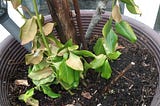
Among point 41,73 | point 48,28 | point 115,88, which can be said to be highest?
point 48,28

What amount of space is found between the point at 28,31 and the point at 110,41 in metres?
0.20

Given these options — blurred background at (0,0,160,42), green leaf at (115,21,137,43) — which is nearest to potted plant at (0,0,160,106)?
green leaf at (115,21,137,43)

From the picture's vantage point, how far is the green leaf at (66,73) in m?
0.69

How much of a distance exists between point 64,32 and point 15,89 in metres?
0.22

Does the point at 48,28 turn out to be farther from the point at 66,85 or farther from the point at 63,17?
the point at 66,85

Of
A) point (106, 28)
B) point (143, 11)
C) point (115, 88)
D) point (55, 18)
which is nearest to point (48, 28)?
point (55, 18)

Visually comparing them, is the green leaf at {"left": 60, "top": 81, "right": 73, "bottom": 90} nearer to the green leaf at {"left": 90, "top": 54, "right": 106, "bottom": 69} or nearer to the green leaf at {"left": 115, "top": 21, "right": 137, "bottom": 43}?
the green leaf at {"left": 90, "top": 54, "right": 106, "bottom": 69}

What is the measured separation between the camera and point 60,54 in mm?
696

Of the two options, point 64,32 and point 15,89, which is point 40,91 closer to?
point 15,89

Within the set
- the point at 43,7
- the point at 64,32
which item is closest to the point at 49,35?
the point at 64,32

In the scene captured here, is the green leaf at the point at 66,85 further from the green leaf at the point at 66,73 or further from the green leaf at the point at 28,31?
the green leaf at the point at 28,31

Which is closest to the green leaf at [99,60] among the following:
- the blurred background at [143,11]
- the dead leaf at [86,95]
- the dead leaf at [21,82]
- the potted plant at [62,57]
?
the potted plant at [62,57]

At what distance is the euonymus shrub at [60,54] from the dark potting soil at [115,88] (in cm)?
3

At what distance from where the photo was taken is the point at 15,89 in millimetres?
833
